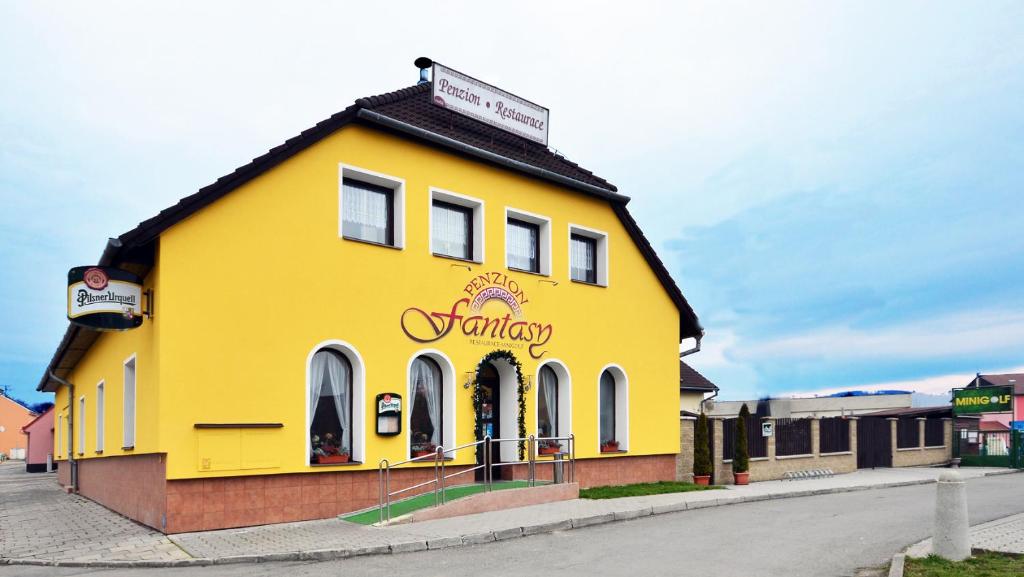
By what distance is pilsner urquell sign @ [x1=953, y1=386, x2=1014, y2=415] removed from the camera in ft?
98.1

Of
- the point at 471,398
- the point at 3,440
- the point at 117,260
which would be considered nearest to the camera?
the point at 117,260

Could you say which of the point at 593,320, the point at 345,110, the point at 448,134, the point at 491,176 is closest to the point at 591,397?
the point at 593,320

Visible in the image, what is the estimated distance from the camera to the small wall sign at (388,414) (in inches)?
557

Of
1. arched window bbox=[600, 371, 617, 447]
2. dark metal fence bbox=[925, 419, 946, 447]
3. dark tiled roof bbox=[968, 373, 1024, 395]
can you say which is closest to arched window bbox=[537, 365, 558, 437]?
arched window bbox=[600, 371, 617, 447]

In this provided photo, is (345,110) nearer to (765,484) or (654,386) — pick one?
(654,386)

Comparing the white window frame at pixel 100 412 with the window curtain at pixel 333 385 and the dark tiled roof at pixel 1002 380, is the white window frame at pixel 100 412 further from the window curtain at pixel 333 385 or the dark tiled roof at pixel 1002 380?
the dark tiled roof at pixel 1002 380

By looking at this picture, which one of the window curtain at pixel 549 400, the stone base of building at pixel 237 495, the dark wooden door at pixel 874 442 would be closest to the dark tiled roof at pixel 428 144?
the stone base of building at pixel 237 495

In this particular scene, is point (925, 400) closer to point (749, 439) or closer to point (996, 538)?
point (749, 439)

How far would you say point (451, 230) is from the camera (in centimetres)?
1633

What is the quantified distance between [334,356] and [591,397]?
649cm

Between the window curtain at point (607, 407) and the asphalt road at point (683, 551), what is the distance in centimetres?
430

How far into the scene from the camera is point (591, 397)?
1816 centimetres

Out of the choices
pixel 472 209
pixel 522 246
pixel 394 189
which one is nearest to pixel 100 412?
pixel 394 189

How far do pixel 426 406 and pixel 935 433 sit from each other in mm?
23653
